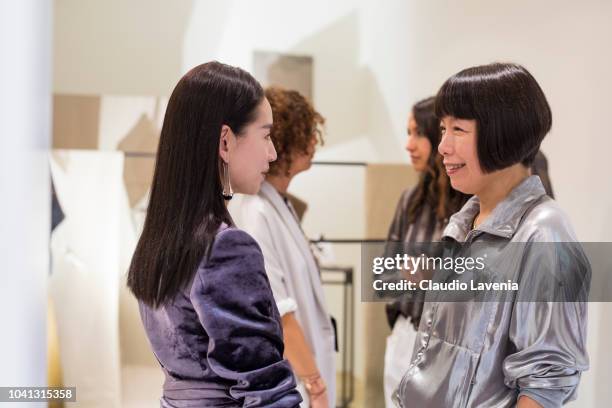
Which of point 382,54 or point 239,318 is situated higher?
point 382,54

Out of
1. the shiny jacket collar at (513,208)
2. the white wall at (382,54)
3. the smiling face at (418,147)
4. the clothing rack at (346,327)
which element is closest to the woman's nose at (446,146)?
the shiny jacket collar at (513,208)

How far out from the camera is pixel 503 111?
112cm

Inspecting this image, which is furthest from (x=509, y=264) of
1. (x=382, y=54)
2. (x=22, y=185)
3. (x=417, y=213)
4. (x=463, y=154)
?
(x=382, y=54)

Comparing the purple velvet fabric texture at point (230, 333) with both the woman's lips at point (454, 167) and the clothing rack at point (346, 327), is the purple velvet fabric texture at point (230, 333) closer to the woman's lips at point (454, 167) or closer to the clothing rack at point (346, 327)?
the woman's lips at point (454, 167)

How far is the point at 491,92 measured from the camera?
3.70 feet

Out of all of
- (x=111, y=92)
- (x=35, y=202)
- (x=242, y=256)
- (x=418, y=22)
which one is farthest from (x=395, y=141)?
(x=242, y=256)

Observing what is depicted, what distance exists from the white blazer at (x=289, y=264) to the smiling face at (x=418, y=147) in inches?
22.0

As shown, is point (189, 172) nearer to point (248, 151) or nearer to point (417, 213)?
point (248, 151)

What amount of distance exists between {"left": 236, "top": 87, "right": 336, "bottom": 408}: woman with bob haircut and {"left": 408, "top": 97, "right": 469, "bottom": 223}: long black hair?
0.46 meters

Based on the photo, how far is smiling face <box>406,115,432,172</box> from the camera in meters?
2.13

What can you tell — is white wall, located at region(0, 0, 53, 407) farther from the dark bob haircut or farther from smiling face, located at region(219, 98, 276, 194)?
the dark bob haircut

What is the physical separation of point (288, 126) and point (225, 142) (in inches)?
28.0

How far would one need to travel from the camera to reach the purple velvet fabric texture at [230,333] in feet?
3.11

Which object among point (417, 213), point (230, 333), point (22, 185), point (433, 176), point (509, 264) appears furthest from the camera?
point (417, 213)
